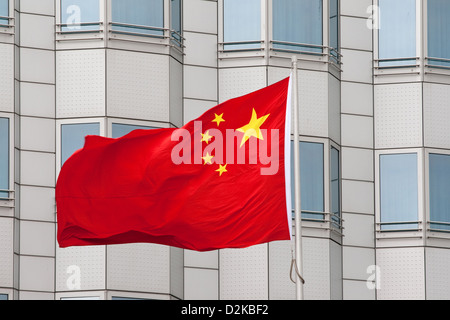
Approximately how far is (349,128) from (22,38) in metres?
8.46

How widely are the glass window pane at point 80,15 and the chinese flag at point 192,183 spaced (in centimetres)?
664

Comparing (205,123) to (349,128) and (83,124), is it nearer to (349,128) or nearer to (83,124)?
(83,124)

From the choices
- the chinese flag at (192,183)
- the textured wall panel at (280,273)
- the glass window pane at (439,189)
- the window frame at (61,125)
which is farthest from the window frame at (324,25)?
the chinese flag at (192,183)

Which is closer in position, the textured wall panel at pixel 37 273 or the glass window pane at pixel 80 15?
the textured wall panel at pixel 37 273

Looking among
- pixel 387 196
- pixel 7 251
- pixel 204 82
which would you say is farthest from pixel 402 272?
pixel 7 251

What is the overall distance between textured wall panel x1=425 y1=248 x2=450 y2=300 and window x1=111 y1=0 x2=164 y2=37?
8.54 m

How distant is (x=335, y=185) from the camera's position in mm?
35906

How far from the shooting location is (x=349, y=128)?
36.4 m

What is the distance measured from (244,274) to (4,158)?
20.5ft

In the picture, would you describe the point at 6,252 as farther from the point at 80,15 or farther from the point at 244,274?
the point at 80,15

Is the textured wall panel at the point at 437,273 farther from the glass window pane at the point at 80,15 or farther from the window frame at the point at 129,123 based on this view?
the glass window pane at the point at 80,15

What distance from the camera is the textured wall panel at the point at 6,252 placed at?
106 ft
